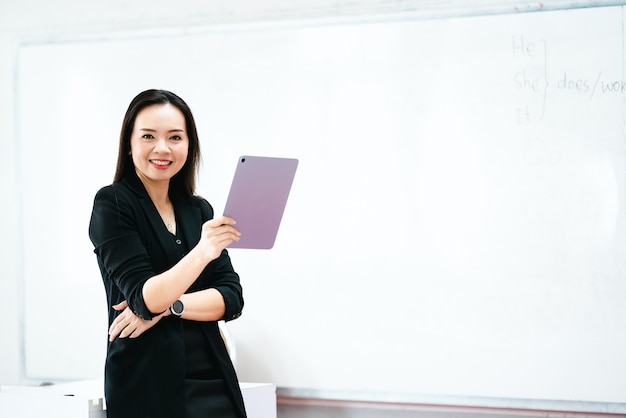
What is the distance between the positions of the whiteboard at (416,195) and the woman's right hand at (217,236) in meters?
1.45

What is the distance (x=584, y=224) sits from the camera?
263 centimetres

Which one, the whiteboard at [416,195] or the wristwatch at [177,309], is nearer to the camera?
the wristwatch at [177,309]

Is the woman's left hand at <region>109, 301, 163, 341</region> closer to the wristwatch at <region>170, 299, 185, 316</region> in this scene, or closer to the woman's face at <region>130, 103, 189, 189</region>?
the wristwatch at <region>170, 299, 185, 316</region>

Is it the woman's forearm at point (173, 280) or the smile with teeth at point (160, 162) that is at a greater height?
the smile with teeth at point (160, 162)

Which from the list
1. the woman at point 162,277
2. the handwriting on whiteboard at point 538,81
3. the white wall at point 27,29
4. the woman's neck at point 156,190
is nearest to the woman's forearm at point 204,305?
the woman at point 162,277

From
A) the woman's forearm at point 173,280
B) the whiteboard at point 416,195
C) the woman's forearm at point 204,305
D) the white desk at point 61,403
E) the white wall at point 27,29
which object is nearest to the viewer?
the woman's forearm at point 173,280

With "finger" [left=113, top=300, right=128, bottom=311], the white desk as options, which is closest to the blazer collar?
"finger" [left=113, top=300, right=128, bottom=311]

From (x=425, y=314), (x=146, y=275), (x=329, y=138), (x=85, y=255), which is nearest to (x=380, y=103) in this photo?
(x=329, y=138)

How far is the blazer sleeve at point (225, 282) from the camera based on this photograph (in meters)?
1.58

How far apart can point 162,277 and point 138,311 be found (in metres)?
0.08

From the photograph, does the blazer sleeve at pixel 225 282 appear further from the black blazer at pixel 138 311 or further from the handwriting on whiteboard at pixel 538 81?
the handwriting on whiteboard at pixel 538 81

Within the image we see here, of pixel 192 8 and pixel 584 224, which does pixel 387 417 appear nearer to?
pixel 584 224

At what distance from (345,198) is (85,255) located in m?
1.13

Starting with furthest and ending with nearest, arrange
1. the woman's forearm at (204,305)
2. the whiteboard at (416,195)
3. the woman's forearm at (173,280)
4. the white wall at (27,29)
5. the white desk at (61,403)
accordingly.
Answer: the white wall at (27,29) < the whiteboard at (416,195) < the white desk at (61,403) < the woman's forearm at (204,305) < the woman's forearm at (173,280)
